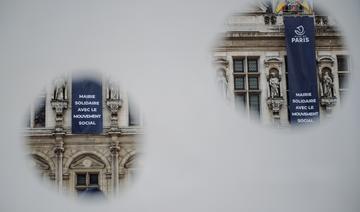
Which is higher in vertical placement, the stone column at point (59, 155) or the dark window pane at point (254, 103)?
the dark window pane at point (254, 103)

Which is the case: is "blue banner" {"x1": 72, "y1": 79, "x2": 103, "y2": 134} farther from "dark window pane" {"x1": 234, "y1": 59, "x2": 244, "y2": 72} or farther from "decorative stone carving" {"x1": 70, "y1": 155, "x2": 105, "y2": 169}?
"dark window pane" {"x1": 234, "y1": 59, "x2": 244, "y2": 72}

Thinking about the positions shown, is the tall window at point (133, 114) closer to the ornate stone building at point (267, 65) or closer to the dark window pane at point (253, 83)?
the ornate stone building at point (267, 65)

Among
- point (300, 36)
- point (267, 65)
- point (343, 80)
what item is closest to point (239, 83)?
point (267, 65)

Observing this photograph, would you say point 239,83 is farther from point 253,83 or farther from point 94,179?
point 94,179

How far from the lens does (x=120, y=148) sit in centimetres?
688

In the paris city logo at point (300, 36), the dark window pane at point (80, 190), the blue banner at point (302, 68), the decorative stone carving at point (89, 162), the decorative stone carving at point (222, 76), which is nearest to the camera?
the dark window pane at point (80, 190)

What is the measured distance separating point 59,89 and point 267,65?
257 cm

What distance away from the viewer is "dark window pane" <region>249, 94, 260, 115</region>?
718 cm

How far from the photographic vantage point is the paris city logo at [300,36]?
7316 millimetres

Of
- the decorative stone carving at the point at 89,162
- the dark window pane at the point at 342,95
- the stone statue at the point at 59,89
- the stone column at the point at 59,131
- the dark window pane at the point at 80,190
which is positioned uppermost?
the stone statue at the point at 59,89

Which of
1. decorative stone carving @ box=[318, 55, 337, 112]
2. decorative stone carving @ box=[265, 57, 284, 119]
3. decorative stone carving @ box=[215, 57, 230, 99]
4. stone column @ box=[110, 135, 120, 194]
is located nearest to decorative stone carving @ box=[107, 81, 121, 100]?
stone column @ box=[110, 135, 120, 194]

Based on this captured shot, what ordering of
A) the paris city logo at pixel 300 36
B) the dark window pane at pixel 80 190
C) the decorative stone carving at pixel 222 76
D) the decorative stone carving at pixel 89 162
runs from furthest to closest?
the paris city logo at pixel 300 36
the decorative stone carving at pixel 222 76
the decorative stone carving at pixel 89 162
the dark window pane at pixel 80 190

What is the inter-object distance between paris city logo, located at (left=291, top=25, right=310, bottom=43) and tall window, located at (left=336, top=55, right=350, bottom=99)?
46cm

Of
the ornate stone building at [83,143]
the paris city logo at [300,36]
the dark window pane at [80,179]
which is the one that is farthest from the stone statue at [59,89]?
the paris city logo at [300,36]
